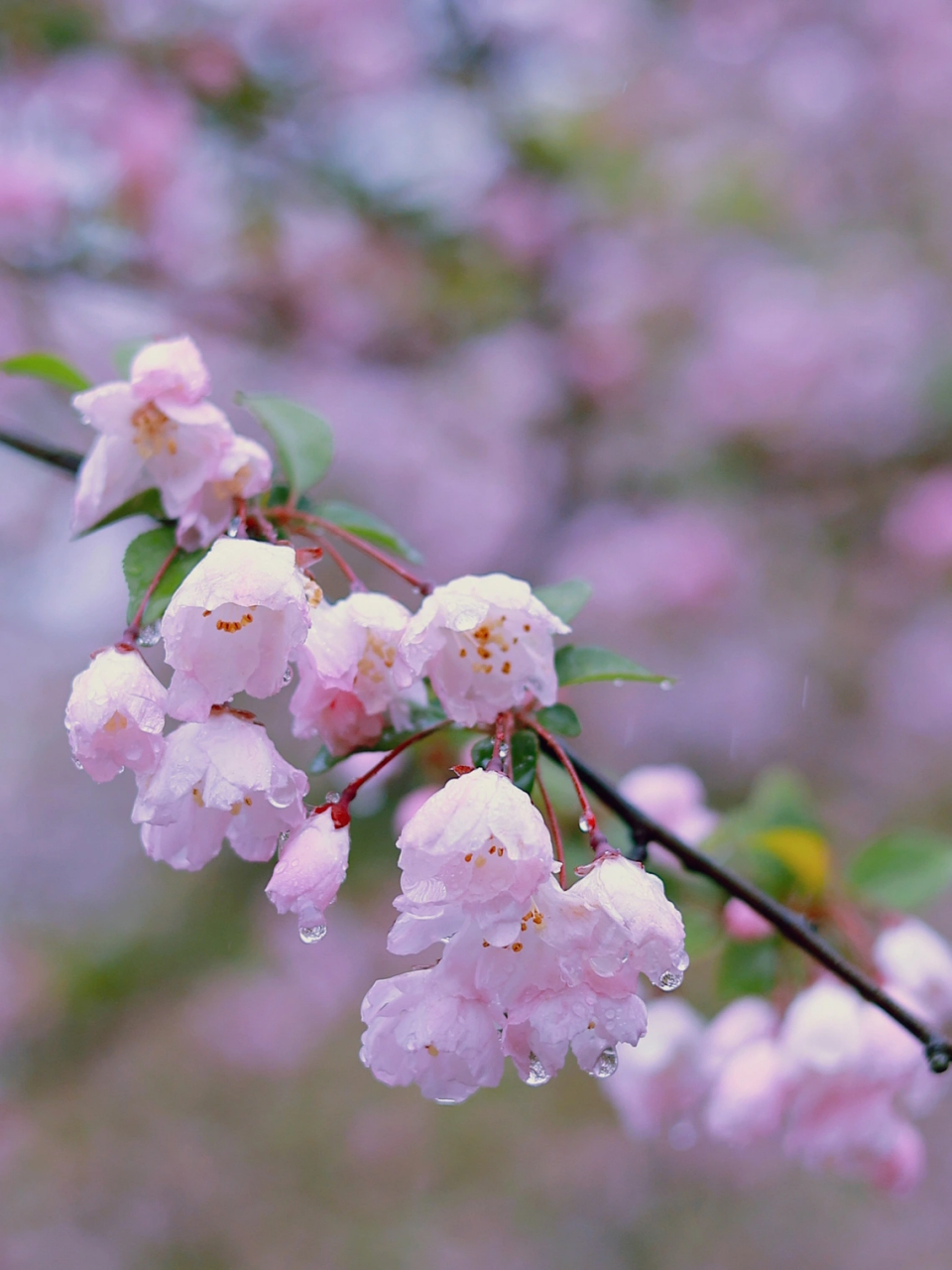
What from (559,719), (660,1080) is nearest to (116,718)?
(559,719)

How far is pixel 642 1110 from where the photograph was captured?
119 centimetres

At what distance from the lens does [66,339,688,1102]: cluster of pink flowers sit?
592 millimetres

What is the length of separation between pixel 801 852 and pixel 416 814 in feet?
2.12

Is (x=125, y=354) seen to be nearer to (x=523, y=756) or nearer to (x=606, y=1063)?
(x=523, y=756)

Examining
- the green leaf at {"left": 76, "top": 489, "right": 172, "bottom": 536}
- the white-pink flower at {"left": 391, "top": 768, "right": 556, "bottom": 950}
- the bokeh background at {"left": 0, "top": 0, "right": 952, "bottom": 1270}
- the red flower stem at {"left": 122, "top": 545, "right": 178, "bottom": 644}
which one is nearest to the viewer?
the white-pink flower at {"left": 391, "top": 768, "right": 556, "bottom": 950}

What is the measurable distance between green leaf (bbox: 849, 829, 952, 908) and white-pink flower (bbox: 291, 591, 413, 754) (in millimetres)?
678

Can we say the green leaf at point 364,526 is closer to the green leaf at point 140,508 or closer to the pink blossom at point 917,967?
the green leaf at point 140,508

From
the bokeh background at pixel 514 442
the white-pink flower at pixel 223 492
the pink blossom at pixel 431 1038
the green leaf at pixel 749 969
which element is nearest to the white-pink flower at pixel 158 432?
the white-pink flower at pixel 223 492

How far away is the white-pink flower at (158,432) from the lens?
0.76 metres

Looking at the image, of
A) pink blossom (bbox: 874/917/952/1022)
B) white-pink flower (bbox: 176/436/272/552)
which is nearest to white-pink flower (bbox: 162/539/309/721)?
white-pink flower (bbox: 176/436/272/552)

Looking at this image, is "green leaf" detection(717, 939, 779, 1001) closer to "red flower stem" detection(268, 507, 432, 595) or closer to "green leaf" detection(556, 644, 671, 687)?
"green leaf" detection(556, 644, 671, 687)

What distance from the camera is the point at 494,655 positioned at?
701 millimetres

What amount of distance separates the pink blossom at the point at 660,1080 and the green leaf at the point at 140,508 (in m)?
0.79

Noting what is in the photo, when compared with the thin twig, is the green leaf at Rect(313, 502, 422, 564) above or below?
above
